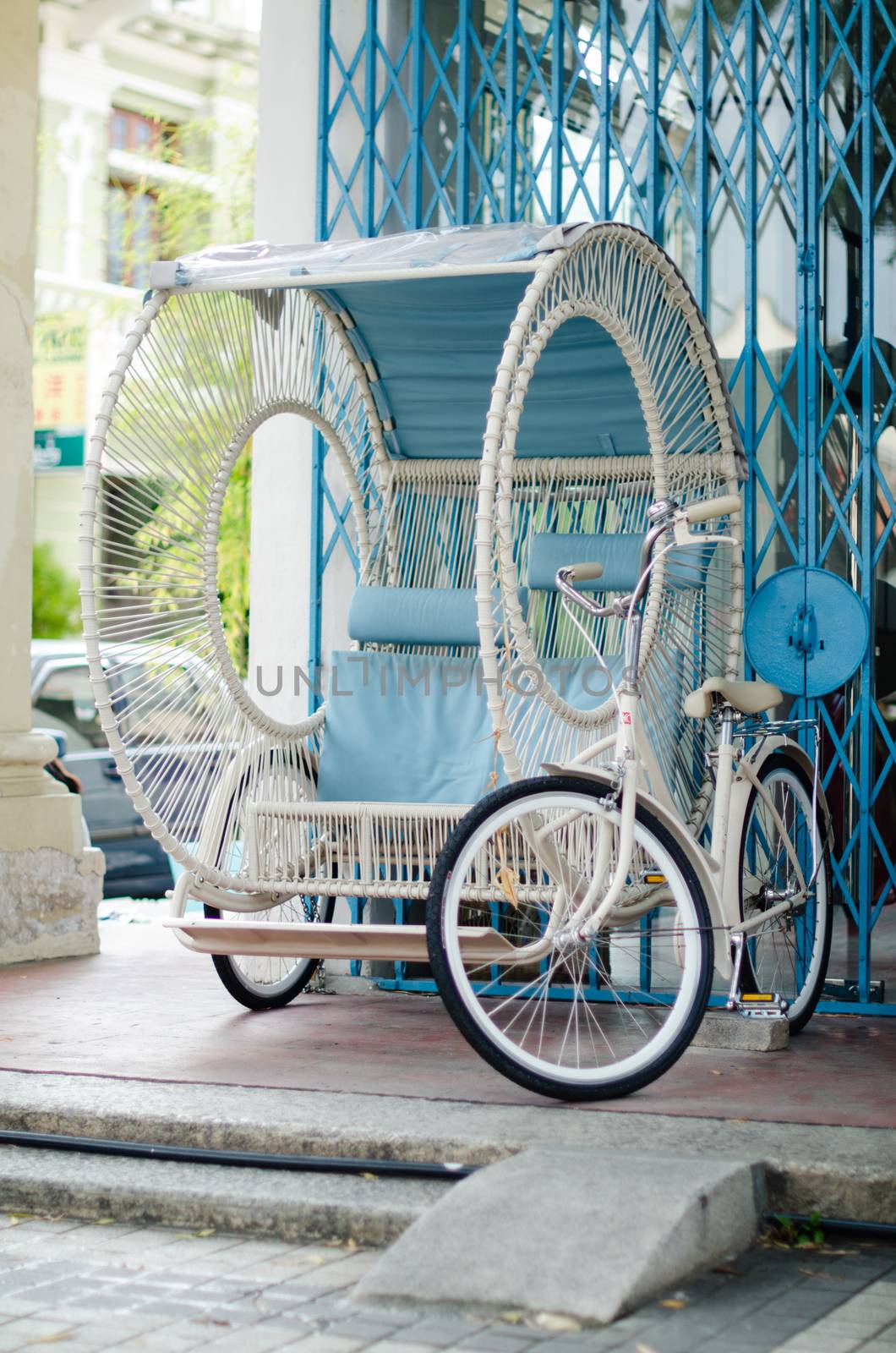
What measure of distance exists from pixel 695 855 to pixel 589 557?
1.24 m

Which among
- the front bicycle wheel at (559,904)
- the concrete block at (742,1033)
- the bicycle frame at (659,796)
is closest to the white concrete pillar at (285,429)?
the bicycle frame at (659,796)

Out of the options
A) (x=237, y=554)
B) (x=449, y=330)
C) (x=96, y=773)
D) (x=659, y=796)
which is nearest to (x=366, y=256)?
(x=449, y=330)

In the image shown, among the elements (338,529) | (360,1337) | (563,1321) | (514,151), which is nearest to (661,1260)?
(563,1321)

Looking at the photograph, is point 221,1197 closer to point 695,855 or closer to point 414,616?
point 695,855

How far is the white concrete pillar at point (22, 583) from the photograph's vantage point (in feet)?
18.6

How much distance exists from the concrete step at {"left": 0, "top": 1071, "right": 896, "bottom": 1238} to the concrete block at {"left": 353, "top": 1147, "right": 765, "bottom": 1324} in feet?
0.75

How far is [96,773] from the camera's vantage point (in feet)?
29.6

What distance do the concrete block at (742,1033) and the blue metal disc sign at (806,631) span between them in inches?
37.4

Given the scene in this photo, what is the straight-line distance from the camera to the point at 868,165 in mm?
4656

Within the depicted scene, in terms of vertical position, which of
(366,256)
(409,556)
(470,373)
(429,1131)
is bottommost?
(429,1131)

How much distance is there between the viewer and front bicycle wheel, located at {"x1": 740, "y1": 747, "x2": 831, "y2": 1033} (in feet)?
14.1

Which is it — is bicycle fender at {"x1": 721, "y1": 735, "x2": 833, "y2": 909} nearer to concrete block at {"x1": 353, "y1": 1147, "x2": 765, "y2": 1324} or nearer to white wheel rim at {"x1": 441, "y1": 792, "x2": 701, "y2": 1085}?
white wheel rim at {"x1": 441, "y1": 792, "x2": 701, "y2": 1085}

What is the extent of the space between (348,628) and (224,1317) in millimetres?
2542

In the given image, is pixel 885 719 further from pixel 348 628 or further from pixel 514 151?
pixel 514 151
